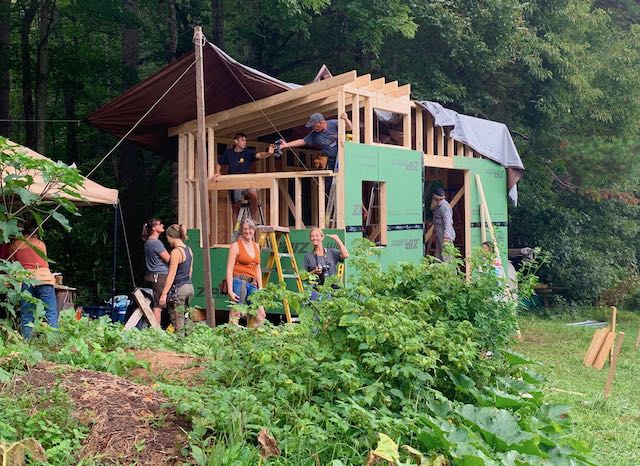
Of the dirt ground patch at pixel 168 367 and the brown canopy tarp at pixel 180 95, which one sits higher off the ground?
the brown canopy tarp at pixel 180 95

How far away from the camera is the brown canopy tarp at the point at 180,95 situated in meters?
10.3

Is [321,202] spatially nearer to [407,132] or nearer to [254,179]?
[254,179]

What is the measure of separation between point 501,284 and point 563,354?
652 centimetres

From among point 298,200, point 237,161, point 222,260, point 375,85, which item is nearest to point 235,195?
point 237,161

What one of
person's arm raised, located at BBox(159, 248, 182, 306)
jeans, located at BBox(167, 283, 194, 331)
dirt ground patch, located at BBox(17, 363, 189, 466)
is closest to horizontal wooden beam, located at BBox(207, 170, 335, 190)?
person's arm raised, located at BBox(159, 248, 182, 306)

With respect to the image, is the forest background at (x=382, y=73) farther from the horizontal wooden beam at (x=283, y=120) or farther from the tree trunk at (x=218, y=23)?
the horizontal wooden beam at (x=283, y=120)

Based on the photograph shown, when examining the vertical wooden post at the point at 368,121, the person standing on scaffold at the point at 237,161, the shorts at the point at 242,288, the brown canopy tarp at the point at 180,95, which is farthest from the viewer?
the person standing on scaffold at the point at 237,161

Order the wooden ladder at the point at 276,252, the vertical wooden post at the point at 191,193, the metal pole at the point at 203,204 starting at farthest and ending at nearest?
the vertical wooden post at the point at 191,193, the wooden ladder at the point at 276,252, the metal pole at the point at 203,204

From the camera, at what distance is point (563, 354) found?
449 inches

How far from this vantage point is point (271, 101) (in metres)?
10.8

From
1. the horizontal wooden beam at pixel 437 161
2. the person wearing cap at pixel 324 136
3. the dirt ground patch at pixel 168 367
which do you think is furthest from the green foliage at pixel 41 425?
the horizontal wooden beam at pixel 437 161

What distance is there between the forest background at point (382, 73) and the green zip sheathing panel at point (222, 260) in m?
4.74

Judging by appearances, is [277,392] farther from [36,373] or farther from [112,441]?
[36,373]

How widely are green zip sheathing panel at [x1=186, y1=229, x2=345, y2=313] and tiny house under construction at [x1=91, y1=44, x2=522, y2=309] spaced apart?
0.02 m
